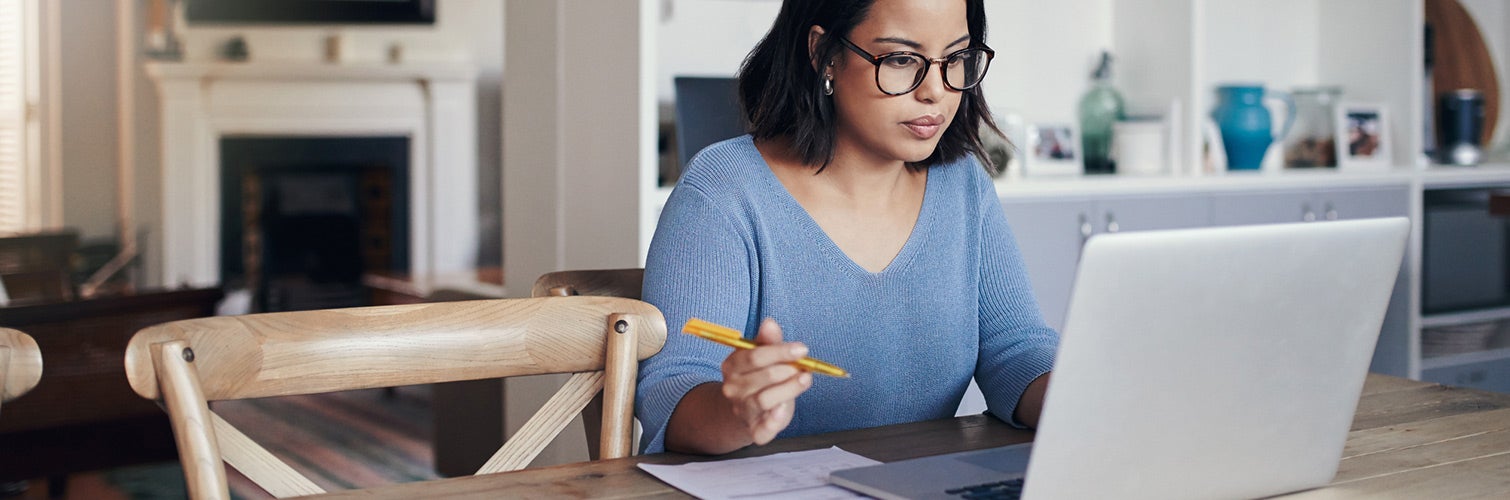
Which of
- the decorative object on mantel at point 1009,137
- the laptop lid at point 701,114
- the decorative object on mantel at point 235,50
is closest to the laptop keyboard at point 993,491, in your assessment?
the laptop lid at point 701,114

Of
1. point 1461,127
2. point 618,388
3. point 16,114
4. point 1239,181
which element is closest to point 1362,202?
point 1239,181

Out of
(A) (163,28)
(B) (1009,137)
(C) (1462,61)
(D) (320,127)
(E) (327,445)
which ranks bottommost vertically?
(E) (327,445)

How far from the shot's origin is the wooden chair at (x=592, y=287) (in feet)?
4.51

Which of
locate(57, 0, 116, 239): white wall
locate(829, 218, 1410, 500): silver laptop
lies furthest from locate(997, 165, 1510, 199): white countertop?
locate(57, 0, 116, 239): white wall

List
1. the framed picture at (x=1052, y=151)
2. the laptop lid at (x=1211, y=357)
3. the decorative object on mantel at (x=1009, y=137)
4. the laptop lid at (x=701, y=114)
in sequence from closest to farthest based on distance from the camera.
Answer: the laptop lid at (x=1211, y=357)
the laptop lid at (x=701, y=114)
the decorative object on mantel at (x=1009, y=137)
the framed picture at (x=1052, y=151)

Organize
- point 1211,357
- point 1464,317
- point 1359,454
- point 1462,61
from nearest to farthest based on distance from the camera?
point 1211,357 → point 1359,454 → point 1464,317 → point 1462,61

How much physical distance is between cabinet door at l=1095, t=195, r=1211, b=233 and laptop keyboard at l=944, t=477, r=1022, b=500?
2.11m

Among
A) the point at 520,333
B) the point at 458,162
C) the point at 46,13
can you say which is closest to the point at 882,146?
the point at 520,333

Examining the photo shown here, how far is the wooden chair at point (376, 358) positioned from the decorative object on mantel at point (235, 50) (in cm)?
566

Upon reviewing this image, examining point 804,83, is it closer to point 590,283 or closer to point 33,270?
point 590,283

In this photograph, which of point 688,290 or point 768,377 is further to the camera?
point 688,290

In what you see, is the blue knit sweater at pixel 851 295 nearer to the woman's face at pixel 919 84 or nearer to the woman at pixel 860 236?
the woman at pixel 860 236

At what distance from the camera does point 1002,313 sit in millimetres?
1511

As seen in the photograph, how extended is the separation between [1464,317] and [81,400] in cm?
359
